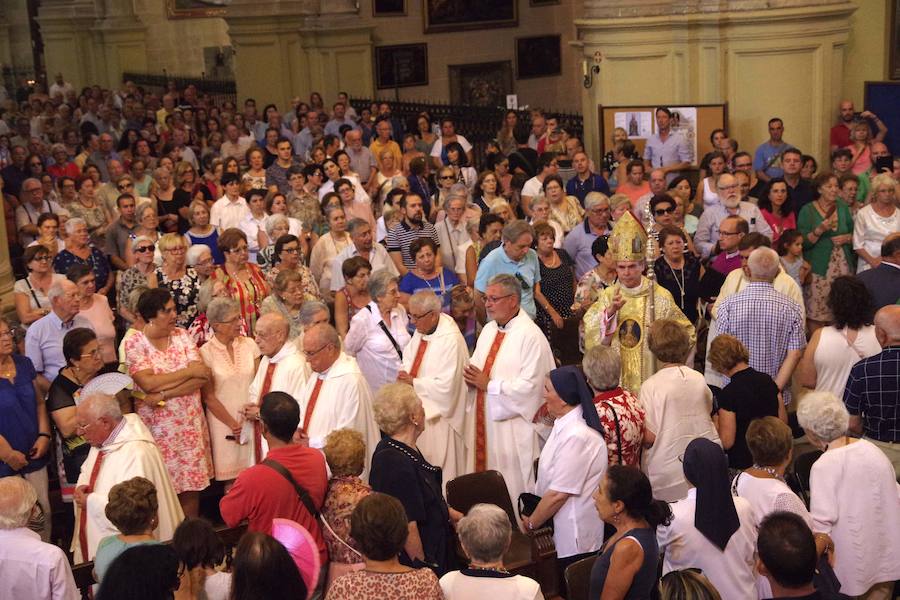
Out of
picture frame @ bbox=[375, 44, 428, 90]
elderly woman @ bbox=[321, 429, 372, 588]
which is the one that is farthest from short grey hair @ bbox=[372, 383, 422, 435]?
picture frame @ bbox=[375, 44, 428, 90]

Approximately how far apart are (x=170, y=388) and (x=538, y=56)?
1974cm

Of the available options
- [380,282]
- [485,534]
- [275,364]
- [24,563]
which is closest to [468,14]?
[380,282]

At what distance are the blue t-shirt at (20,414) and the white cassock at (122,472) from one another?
0.93 meters

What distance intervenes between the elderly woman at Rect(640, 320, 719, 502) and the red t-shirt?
2.06 m

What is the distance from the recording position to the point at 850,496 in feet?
19.6

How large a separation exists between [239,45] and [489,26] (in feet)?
18.0

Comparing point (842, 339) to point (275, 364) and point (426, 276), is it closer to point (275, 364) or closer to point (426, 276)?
point (426, 276)

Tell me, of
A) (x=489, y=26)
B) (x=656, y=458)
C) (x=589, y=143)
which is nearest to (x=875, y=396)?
(x=656, y=458)

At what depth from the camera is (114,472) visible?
616 cm

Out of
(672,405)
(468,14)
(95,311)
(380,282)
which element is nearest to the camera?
(672,405)

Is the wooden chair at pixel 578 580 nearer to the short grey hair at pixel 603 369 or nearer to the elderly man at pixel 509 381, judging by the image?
the short grey hair at pixel 603 369

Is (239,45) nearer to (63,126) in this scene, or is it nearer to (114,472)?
(63,126)

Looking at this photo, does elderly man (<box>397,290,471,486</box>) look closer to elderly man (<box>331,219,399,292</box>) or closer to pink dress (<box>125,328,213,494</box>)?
pink dress (<box>125,328,213,494</box>)

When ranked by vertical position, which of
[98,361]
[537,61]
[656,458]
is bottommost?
[656,458]
